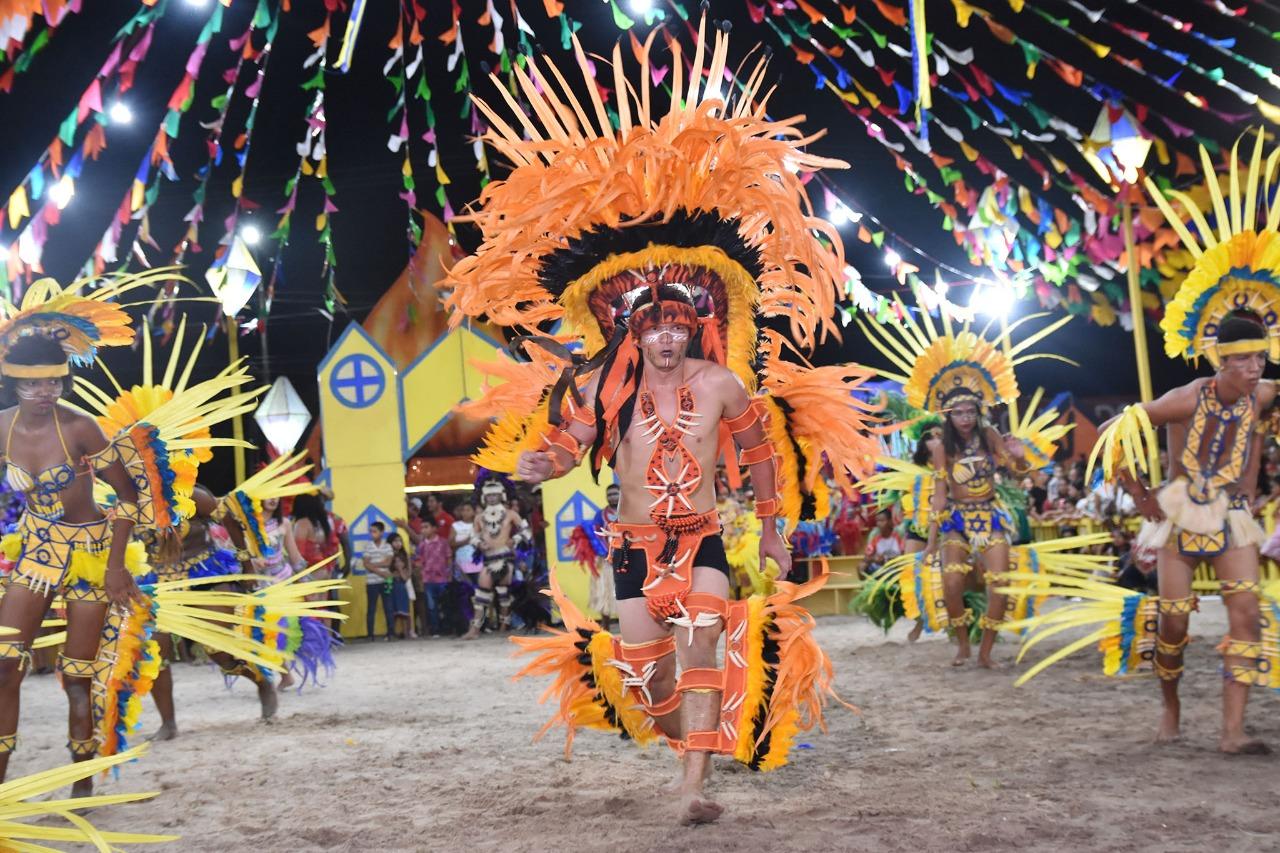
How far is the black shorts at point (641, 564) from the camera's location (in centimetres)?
460

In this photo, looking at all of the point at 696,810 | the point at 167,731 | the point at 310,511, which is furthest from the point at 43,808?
the point at 310,511

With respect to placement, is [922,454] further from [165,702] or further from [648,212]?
[165,702]

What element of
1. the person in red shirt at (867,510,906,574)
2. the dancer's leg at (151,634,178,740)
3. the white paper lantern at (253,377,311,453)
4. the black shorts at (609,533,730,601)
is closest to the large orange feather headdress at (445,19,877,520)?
the black shorts at (609,533,730,601)

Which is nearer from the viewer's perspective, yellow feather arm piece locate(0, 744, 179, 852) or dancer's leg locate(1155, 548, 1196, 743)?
yellow feather arm piece locate(0, 744, 179, 852)

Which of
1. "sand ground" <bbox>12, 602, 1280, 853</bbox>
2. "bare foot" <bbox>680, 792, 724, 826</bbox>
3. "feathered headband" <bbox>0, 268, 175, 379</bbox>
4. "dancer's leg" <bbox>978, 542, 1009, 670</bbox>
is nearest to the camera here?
"sand ground" <bbox>12, 602, 1280, 853</bbox>

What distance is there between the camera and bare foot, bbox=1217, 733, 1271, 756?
16.1ft

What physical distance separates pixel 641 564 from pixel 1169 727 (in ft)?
8.73

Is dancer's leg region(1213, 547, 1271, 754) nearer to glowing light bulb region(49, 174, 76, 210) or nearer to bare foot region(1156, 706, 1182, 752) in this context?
bare foot region(1156, 706, 1182, 752)

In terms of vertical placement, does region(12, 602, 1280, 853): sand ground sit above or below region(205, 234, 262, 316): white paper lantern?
below

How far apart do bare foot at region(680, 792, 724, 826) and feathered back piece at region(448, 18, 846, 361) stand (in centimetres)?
180

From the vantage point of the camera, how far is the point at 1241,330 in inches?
203

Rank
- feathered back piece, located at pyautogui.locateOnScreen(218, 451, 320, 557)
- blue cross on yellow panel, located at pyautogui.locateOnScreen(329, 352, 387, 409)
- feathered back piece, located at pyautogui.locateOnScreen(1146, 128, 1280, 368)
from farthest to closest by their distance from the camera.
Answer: blue cross on yellow panel, located at pyautogui.locateOnScreen(329, 352, 387, 409) < feathered back piece, located at pyautogui.locateOnScreen(218, 451, 320, 557) < feathered back piece, located at pyautogui.locateOnScreen(1146, 128, 1280, 368)

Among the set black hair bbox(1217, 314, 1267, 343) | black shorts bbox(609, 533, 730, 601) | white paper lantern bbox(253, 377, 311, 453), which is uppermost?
white paper lantern bbox(253, 377, 311, 453)

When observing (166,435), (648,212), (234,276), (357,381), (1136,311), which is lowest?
(166,435)
